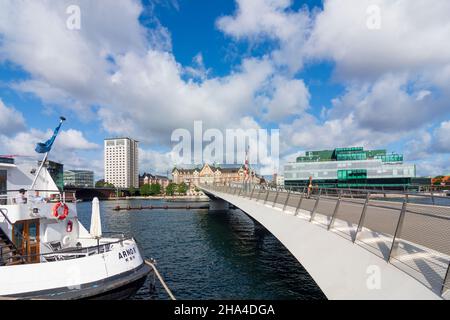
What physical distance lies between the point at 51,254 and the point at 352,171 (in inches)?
3465

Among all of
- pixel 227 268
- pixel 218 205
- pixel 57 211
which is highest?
pixel 57 211

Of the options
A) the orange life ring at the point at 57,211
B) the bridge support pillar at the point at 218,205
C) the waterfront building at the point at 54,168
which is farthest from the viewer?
the bridge support pillar at the point at 218,205

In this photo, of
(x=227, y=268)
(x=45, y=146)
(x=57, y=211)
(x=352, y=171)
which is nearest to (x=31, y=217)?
(x=57, y=211)

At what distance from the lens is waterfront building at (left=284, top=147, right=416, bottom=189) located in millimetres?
85062

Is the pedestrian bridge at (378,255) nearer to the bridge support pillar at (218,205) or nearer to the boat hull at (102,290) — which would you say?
the boat hull at (102,290)

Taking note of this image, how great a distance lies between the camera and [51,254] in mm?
14188

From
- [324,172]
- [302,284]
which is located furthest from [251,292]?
[324,172]

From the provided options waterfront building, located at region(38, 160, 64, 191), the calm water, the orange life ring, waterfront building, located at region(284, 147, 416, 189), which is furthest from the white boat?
waterfront building, located at region(284, 147, 416, 189)

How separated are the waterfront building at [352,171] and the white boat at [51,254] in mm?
66400

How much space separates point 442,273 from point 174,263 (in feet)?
72.2

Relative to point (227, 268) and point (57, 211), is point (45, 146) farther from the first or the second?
point (227, 268)

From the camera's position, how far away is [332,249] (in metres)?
8.97

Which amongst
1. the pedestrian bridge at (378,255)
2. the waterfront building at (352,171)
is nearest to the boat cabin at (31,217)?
the pedestrian bridge at (378,255)

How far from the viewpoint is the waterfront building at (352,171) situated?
279 feet
